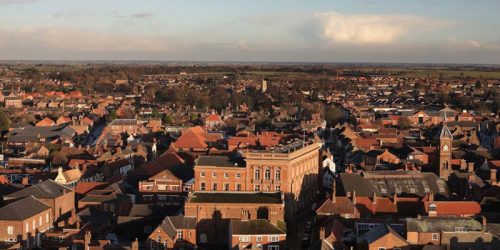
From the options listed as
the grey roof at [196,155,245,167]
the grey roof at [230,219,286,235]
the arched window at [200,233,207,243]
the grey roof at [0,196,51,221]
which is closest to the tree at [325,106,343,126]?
the grey roof at [196,155,245,167]

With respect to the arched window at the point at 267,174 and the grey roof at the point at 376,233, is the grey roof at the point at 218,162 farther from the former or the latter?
the grey roof at the point at 376,233

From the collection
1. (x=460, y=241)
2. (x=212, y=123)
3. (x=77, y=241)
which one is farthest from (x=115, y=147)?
(x=460, y=241)

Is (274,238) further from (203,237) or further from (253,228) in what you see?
(203,237)

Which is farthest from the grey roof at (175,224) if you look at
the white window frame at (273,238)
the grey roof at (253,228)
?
the white window frame at (273,238)

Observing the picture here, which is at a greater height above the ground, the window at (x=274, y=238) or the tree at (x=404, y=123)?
the tree at (x=404, y=123)

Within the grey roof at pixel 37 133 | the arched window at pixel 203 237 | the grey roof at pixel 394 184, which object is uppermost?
the grey roof at pixel 394 184

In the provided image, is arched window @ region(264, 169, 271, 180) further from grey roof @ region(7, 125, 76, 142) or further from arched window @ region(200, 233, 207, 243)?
grey roof @ region(7, 125, 76, 142)
